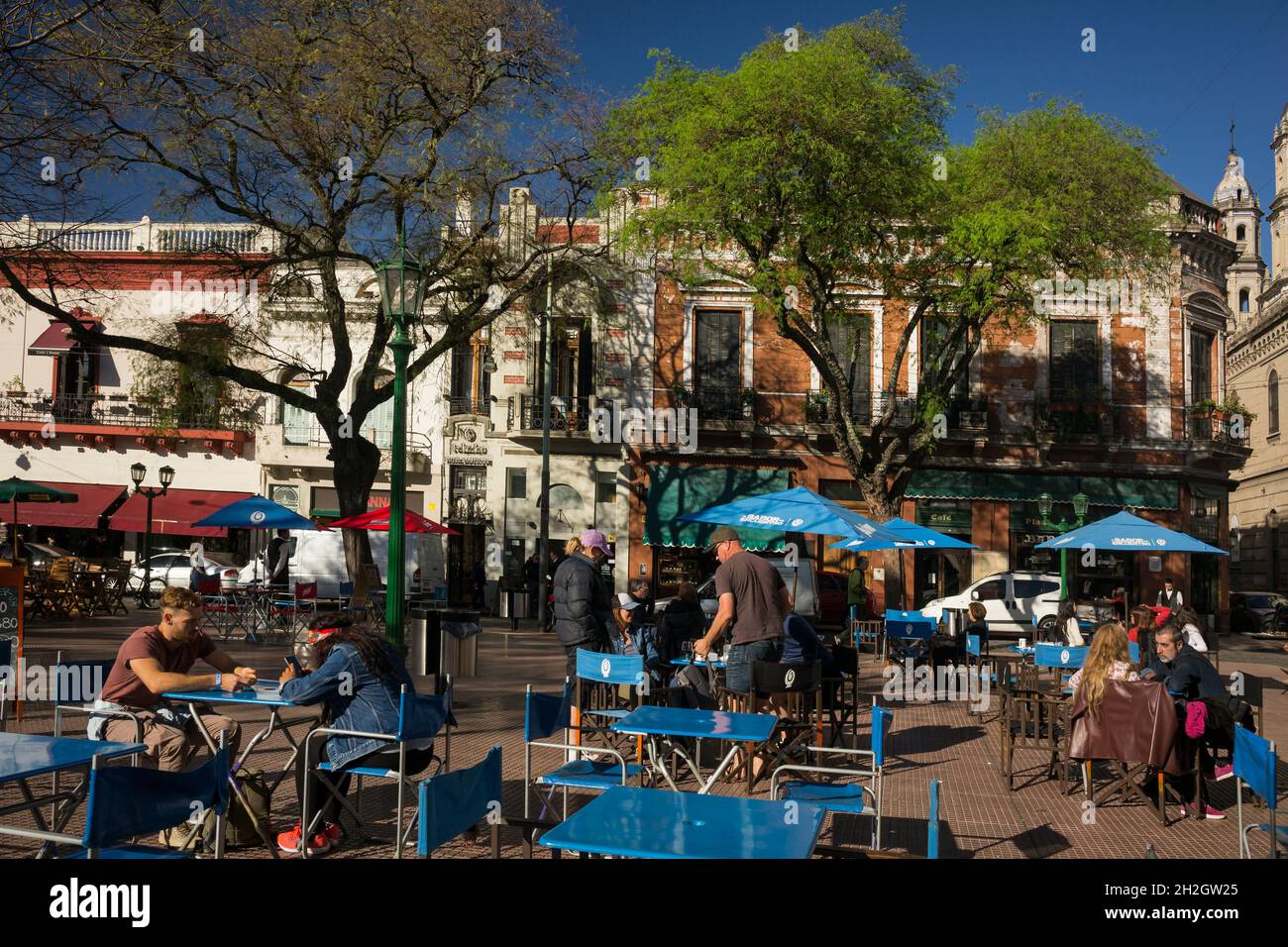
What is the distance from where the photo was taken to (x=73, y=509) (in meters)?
32.2

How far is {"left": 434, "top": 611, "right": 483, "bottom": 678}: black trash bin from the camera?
37.9 feet

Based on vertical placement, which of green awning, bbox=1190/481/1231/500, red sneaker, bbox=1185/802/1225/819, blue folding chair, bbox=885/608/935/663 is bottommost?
red sneaker, bbox=1185/802/1225/819

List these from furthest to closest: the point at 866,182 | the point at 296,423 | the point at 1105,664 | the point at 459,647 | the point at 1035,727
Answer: the point at 296,423, the point at 866,182, the point at 459,647, the point at 1035,727, the point at 1105,664

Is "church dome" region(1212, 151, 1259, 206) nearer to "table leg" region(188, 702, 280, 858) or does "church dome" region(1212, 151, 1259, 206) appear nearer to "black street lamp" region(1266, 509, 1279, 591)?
"black street lamp" region(1266, 509, 1279, 591)

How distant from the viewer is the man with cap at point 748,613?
885cm

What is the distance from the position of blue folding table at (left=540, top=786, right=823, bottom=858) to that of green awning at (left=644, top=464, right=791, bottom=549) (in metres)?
24.6

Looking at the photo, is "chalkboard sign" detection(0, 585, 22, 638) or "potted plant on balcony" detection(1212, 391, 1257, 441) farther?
"potted plant on balcony" detection(1212, 391, 1257, 441)

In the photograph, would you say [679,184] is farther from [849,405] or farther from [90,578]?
[90,578]

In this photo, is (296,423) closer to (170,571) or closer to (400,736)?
(170,571)

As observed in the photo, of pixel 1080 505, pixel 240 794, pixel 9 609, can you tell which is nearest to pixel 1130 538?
pixel 1080 505

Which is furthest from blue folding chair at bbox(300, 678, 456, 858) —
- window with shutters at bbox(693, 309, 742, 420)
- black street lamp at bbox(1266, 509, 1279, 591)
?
black street lamp at bbox(1266, 509, 1279, 591)

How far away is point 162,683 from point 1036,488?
2585 centimetres

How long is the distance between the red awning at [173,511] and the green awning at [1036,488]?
1965 centimetres

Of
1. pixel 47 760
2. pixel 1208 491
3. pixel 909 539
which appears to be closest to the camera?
pixel 47 760
